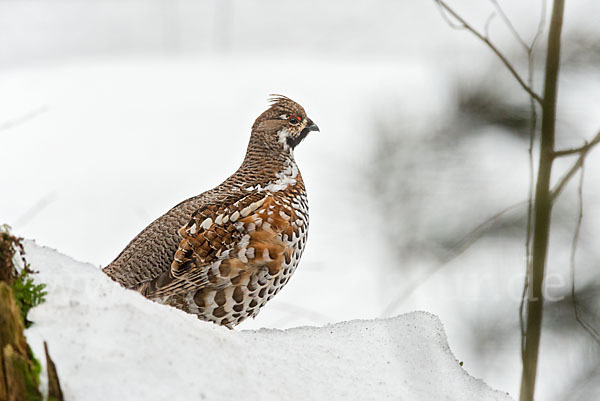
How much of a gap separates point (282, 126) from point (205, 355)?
2.14 metres

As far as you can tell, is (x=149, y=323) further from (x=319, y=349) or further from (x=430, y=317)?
(x=430, y=317)

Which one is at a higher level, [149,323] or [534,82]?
[534,82]

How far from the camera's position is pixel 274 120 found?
3.82m

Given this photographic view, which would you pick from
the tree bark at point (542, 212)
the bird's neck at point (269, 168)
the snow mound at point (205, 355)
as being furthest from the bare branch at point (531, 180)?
the bird's neck at point (269, 168)

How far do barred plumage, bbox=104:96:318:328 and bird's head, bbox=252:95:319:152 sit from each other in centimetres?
26

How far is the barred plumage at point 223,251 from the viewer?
3287 mm

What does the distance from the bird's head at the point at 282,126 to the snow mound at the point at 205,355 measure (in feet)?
4.98

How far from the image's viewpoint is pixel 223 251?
3340mm

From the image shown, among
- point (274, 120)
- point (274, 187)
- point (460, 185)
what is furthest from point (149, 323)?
point (274, 120)

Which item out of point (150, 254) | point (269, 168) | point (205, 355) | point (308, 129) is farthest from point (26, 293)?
point (308, 129)

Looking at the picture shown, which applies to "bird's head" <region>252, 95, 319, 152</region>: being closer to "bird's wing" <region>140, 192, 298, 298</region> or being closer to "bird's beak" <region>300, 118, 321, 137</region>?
"bird's beak" <region>300, 118, 321, 137</region>

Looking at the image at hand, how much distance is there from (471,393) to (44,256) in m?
1.51

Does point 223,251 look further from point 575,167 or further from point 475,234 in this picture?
point 575,167

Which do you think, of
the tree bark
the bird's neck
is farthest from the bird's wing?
the tree bark
